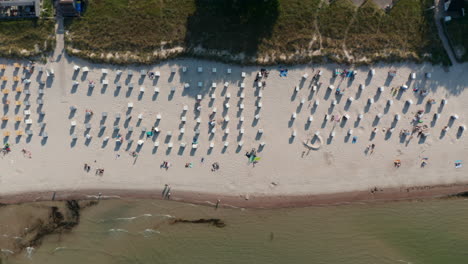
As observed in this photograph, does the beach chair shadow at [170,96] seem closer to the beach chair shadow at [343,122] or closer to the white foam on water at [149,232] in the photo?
the white foam on water at [149,232]

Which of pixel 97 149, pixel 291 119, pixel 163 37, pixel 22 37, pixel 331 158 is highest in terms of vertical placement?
pixel 163 37

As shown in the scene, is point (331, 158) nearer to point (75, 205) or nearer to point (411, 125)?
point (411, 125)

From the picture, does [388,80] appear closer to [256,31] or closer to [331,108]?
[331,108]

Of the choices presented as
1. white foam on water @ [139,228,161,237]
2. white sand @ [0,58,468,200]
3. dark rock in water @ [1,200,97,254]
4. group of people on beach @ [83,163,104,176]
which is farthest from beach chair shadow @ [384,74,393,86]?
dark rock in water @ [1,200,97,254]

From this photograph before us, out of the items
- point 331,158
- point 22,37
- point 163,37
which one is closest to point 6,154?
point 22,37

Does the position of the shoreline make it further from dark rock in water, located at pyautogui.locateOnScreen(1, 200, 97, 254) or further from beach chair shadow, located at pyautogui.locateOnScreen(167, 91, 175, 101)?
beach chair shadow, located at pyautogui.locateOnScreen(167, 91, 175, 101)

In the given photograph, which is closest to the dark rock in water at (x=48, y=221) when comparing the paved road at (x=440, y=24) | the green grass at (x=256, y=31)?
the green grass at (x=256, y=31)

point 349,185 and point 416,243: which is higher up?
point 349,185
